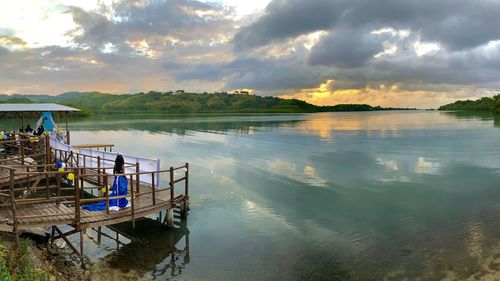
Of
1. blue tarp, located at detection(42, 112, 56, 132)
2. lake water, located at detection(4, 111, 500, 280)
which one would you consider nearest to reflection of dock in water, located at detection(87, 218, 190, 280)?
lake water, located at detection(4, 111, 500, 280)

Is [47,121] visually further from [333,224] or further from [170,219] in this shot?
[333,224]

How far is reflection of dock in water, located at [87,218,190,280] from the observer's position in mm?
14849

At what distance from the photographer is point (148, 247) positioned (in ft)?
55.7

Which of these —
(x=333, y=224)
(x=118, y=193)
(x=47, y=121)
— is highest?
(x=47, y=121)

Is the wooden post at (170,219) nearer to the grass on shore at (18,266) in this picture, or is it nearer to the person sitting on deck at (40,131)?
the grass on shore at (18,266)

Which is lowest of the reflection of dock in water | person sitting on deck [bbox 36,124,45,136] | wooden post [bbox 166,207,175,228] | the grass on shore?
the reflection of dock in water

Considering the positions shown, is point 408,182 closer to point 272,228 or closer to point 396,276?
point 272,228

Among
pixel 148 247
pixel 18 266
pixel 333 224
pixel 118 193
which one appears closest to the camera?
pixel 18 266

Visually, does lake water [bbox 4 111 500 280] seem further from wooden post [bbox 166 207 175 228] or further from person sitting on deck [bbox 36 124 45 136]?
person sitting on deck [bbox 36 124 45 136]

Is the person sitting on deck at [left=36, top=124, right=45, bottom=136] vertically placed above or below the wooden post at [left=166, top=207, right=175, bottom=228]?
above

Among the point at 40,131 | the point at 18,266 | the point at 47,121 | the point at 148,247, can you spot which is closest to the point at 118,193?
the point at 148,247

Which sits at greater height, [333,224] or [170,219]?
[170,219]

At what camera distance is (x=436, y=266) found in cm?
1481

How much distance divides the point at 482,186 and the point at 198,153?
32.0 meters
